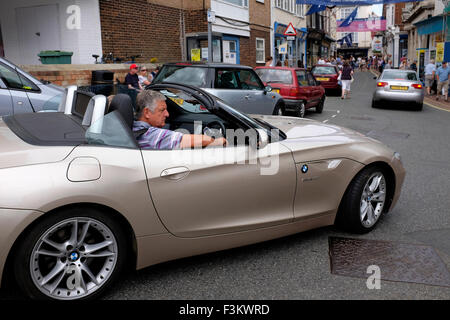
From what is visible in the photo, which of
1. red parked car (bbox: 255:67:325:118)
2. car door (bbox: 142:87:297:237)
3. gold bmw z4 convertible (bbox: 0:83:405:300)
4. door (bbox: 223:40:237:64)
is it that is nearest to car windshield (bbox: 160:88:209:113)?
gold bmw z4 convertible (bbox: 0:83:405:300)

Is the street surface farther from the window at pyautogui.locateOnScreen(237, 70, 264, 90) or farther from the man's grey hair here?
the window at pyautogui.locateOnScreen(237, 70, 264, 90)

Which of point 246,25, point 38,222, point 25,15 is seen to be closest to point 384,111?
point 246,25

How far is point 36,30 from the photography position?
13414 mm

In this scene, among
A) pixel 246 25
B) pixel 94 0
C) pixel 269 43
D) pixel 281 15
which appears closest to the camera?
pixel 94 0

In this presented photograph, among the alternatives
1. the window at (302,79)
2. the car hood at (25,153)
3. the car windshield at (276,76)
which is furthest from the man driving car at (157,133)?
the window at (302,79)

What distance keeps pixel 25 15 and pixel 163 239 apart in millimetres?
12550

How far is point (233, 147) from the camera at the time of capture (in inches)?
138

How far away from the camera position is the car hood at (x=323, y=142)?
3807 mm

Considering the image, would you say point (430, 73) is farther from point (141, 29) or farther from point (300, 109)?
point (141, 29)

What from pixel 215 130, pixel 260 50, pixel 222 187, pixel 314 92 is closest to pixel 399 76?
pixel 314 92

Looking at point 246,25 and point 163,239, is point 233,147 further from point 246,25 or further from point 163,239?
point 246,25

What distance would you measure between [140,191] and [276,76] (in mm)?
10841

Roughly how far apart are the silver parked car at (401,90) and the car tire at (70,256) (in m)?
15.2

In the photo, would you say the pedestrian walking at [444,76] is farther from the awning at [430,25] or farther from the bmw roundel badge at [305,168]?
the bmw roundel badge at [305,168]
